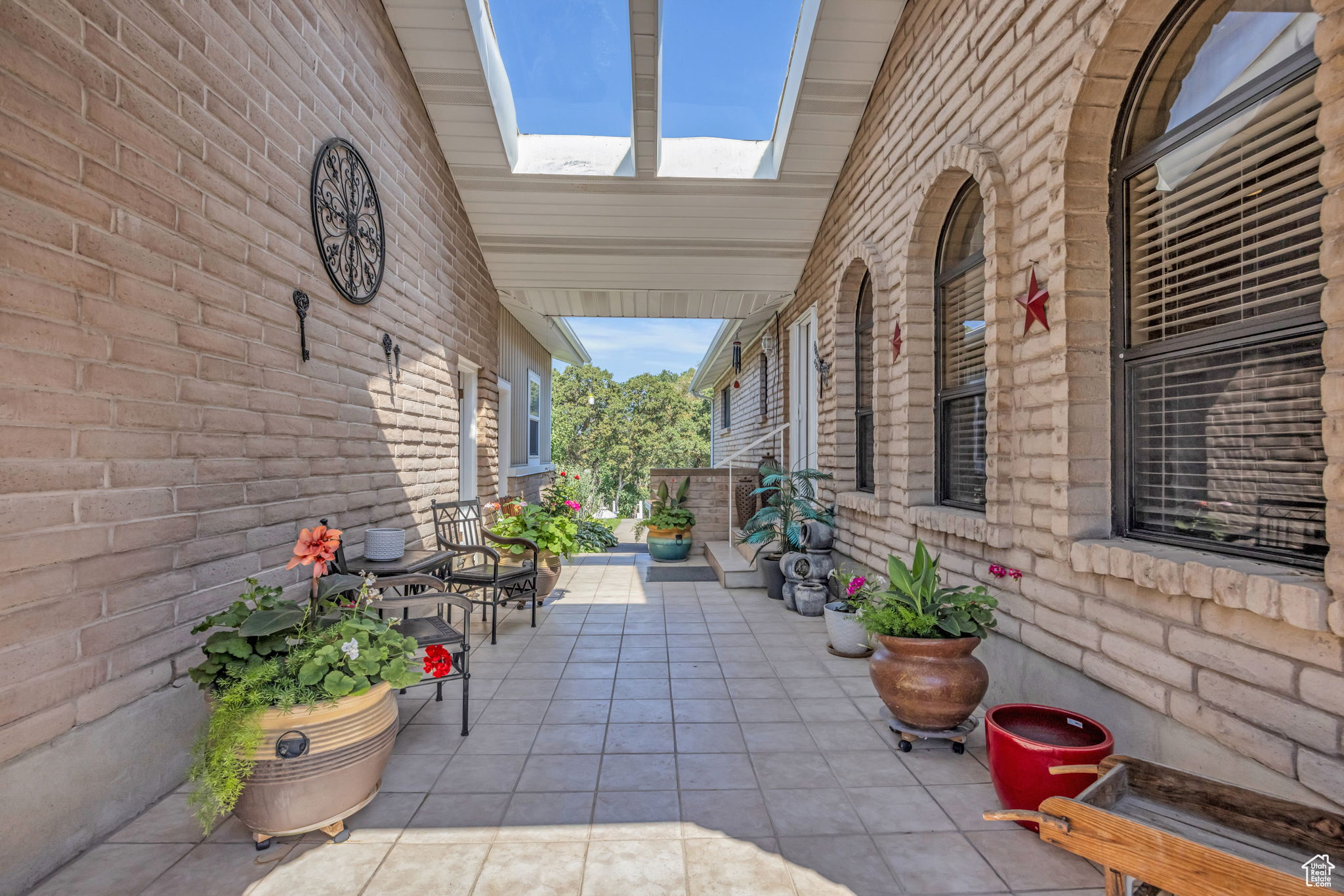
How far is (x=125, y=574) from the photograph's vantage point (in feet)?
6.92

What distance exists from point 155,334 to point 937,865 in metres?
3.19

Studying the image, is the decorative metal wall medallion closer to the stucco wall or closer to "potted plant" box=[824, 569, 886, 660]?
the stucco wall

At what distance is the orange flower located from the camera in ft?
6.97

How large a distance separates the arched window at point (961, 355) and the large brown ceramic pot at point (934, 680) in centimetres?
111

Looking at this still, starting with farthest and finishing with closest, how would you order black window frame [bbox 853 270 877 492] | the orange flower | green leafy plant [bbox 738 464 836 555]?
1. green leafy plant [bbox 738 464 836 555]
2. black window frame [bbox 853 270 877 492]
3. the orange flower

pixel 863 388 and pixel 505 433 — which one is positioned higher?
pixel 863 388

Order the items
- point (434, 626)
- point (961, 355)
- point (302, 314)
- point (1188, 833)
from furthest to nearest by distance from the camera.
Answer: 1. point (961, 355)
2. point (302, 314)
3. point (434, 626)
4. point (1188, 833)

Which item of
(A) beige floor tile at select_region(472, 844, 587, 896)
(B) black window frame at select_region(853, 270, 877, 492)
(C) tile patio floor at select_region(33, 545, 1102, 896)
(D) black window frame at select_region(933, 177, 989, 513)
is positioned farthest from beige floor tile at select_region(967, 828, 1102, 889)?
(B) black window frame at select_region(853, 270, 877, 492)

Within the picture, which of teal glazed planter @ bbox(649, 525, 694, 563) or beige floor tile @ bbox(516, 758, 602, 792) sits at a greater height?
teal glazed planter @ bbox(649, 525, 694, 563)

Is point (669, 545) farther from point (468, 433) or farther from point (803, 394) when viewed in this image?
point (468, 433)

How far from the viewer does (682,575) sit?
675 centimetres

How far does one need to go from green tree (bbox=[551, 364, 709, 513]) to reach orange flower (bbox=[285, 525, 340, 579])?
753 inches

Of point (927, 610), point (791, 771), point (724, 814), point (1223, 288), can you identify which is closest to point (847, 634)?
point (927, 610)

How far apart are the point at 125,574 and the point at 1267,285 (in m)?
3.74
